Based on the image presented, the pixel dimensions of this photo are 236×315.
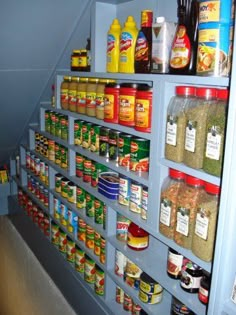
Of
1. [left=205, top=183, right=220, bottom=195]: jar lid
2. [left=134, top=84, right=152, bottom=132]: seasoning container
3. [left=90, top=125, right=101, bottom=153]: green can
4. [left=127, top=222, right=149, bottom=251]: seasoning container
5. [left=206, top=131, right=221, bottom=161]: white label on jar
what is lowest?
[left=127, top=222, right=149, bottom=251]: seasoning container

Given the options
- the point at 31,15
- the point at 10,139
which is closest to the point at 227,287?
the point at 31,15

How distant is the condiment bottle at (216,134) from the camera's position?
0.97 m

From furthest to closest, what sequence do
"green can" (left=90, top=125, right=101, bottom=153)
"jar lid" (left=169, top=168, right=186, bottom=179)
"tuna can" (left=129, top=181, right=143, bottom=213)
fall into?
"green can" (left=90, top=125, right=101, bottom=153) → "tuna can" (left=129, top=181, right=143, bottom=213) → "jar lid" (left=169, top=168, right=186, bottom=179)

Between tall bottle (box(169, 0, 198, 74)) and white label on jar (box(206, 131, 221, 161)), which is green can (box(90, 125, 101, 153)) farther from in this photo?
white label on jar (box(206, 131, 221, 161))

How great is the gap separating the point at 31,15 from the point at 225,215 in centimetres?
124

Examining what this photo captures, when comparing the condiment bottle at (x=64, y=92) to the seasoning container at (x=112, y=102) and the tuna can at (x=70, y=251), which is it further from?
the tuna can at (x=70, y=251)

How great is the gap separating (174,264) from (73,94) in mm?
999

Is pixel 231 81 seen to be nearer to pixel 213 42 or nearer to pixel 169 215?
pixel 213 42

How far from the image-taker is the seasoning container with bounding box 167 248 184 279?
1297mm

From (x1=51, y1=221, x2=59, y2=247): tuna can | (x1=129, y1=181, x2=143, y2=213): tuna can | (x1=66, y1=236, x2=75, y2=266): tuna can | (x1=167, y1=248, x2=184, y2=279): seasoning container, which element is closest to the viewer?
(x1=167, y1=248, x2=184, y2=279): seasoning container

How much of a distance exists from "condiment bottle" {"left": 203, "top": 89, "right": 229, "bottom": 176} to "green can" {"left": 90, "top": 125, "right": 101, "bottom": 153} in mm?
742

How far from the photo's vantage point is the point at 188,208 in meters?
1.10

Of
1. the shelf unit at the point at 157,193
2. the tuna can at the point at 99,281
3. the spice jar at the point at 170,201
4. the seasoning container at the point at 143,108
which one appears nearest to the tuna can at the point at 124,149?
the shelf unit at the point at 157,193

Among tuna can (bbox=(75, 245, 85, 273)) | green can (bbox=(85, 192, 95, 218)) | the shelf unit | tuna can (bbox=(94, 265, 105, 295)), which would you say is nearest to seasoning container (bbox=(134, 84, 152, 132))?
the shelf unit
